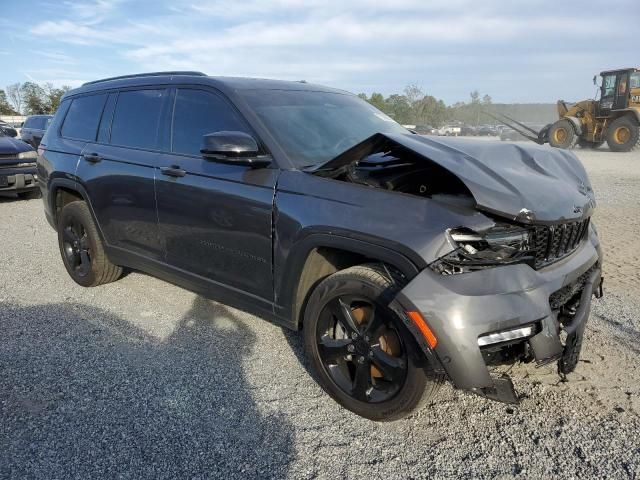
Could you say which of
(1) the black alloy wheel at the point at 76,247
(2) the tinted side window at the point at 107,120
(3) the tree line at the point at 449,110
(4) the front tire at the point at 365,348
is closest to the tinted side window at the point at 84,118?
(2) the tinted side window at the point at 107,120

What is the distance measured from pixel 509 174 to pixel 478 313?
79 centimetres

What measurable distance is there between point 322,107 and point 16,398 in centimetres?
277

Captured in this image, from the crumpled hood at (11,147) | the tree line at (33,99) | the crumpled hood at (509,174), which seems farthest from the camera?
the tree line at (33,99)

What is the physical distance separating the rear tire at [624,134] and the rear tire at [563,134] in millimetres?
1406

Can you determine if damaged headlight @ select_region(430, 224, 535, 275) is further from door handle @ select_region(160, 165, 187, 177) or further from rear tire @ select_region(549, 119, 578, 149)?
rear tire @ select_region(549, 119, 578, 149)

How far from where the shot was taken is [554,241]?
259cm

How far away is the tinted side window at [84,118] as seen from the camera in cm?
465

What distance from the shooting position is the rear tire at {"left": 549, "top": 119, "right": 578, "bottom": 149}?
2152cm

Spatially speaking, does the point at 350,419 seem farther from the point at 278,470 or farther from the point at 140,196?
the point at 140,196

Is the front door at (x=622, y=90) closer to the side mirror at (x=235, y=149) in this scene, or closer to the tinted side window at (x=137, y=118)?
the tinted side window at (x=137, y=118)

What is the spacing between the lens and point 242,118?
331 cm

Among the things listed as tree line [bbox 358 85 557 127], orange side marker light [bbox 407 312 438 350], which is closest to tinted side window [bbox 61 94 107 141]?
orange side marker light [bbox 407 312 438 350]

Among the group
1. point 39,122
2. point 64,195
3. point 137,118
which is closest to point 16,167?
point 64,195

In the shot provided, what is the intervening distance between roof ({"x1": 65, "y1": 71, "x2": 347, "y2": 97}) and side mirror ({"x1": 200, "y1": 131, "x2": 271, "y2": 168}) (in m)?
0.62
